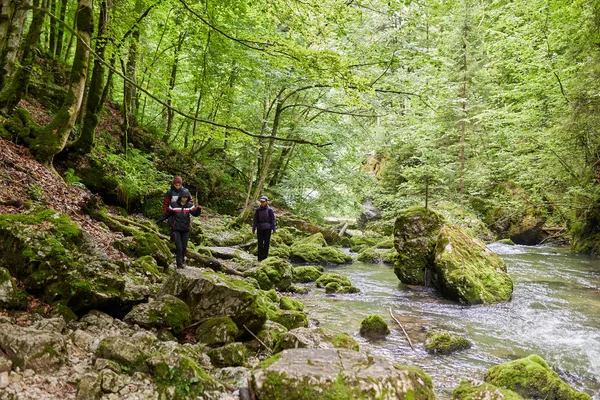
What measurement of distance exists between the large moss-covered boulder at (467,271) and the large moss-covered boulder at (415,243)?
680 millimetres

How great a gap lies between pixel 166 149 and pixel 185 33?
5.09 m

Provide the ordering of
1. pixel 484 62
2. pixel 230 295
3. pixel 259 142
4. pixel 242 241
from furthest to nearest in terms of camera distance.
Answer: pixel 484 62 < pixel 259 142 < pixel 242 241 < pixel 230 295

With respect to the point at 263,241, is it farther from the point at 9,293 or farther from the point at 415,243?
the point at 9,293

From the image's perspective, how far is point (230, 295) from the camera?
18.1ft

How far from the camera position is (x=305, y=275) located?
40.4 ft

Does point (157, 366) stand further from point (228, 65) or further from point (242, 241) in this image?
point (228, 65)

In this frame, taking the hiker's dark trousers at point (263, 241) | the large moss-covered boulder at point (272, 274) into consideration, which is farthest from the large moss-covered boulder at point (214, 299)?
the hiker's dark trousers at point (263, 241)

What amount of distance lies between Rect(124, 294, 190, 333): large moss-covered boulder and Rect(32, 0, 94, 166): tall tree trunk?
517 cm

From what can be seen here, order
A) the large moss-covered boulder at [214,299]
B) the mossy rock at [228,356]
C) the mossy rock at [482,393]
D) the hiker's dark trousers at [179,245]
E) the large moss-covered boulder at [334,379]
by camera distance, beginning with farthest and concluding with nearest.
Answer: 1. the hiker's dark trousers at [179,245]
2. the large moss-covered boulder at [214,299]
3. the mossy rock at [228,356]
4. the mossy rock at [482,393]
5. the large moss-covered boulder at [334,379]

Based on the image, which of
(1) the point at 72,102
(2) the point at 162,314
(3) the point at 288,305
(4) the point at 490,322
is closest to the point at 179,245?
(3) the point at 288,305

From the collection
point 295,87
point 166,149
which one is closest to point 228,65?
point 295,87

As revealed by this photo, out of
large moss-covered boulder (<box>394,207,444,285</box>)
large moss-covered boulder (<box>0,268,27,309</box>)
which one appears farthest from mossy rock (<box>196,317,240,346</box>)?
large moss-covered boulder (<box>394,207,444,285</box>)

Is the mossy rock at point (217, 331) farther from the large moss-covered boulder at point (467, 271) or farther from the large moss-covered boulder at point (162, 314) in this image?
the large moss-covered boulder at point (467, 271)

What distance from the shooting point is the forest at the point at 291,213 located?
412 centimetres
